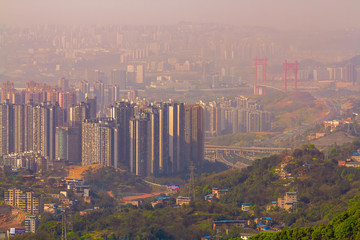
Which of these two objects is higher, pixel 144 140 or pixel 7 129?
pixel 7 129

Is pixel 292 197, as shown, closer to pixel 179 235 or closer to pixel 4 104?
pixel 179 235

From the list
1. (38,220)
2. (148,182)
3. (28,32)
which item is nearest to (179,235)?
(38,220)

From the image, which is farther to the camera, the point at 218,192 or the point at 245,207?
the point at 218,192

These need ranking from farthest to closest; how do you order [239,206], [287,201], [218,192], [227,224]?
[218,192], [239,206], [287,201], [227,224]

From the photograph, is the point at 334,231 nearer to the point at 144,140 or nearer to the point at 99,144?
the point at 144,140

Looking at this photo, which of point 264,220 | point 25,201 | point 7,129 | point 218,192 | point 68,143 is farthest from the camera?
point 7,129

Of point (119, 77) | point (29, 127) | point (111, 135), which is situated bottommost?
point (111, 135)

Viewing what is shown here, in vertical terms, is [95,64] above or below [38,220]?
above

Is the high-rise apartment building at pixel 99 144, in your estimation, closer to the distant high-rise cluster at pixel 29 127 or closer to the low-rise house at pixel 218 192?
the distant high-rise cluster at pixel 29 127

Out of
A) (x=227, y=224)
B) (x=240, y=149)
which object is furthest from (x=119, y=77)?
(x=227, y=224)

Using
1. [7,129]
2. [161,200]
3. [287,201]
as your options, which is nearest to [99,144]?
[7,129]
